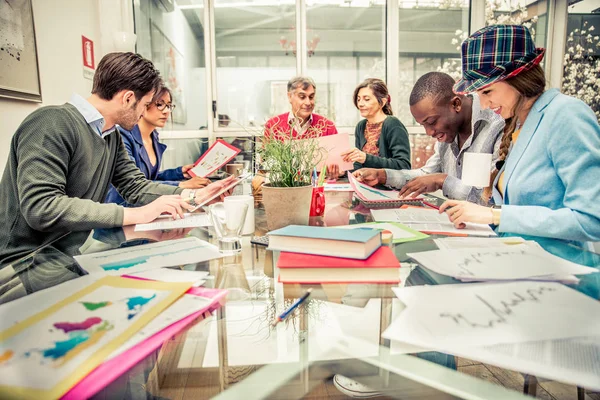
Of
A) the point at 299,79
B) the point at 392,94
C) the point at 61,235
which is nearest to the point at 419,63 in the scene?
the point at 392,94

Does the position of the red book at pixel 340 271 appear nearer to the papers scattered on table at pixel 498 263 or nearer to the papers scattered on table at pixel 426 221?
the papers scattered on table at pixel 498 263

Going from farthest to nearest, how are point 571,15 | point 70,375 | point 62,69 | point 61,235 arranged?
point 571,15, point 62,69, point 61,235, point 70,375

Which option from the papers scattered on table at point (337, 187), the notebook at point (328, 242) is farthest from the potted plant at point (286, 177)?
the papers scattered on table at point (337, 187)

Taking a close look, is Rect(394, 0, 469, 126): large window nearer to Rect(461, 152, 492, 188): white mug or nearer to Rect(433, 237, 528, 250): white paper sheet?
Rect(461, 152, 492, 188): white mug

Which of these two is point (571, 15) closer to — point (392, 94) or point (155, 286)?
point (392, 94)

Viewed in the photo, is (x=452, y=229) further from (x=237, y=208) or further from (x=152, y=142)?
(x=152, y=142)

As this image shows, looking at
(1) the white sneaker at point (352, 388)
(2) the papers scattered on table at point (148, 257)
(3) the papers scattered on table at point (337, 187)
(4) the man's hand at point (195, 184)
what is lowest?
(1) the white sneaker at point (352, 388)

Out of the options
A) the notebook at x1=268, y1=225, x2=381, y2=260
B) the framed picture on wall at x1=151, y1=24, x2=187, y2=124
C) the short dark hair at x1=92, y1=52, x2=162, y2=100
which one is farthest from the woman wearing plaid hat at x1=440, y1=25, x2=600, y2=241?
the framed picture on wall at x1=151, y1=24, x2=187, y2=124

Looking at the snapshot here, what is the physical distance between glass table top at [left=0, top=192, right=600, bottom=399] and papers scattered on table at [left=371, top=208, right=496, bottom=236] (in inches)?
15.5

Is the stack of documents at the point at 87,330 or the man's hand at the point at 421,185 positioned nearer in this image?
the stack of documents at the point at 87,330

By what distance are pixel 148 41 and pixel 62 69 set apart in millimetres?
1716

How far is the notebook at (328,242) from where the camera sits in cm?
79

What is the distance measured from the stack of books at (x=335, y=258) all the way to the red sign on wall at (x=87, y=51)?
3.28m

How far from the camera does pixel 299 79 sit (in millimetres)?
3246
